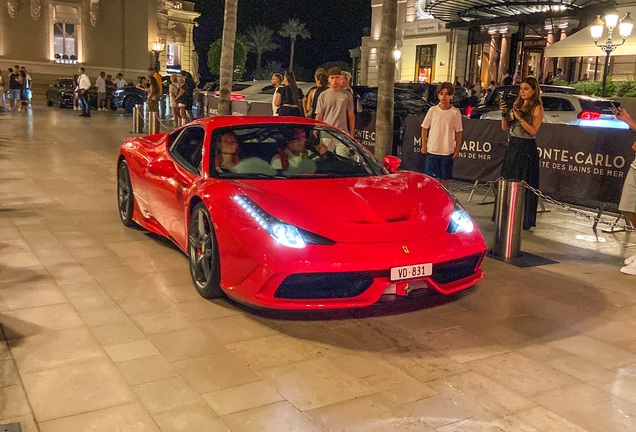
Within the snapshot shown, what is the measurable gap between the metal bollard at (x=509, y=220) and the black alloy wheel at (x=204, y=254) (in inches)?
121

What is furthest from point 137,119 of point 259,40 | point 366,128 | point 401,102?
point 259,40

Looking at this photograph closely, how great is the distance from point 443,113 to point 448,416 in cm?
552

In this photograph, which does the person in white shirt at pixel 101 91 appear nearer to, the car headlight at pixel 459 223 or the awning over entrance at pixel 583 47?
the awning over entrance at pixel 583 47

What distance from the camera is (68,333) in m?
4.50

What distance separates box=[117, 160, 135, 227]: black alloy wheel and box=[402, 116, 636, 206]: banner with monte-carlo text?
558cm

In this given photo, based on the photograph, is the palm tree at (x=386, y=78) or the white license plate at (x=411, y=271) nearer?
the white license plate at (x=411, y=271)

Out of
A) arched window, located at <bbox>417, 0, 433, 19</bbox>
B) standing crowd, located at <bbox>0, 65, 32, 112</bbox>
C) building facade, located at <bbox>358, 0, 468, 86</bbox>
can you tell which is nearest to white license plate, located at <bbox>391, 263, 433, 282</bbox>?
standing crowd, located at <bbox>0, 65, 32, 112</bbox>

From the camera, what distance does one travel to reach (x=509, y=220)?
6.74 metres

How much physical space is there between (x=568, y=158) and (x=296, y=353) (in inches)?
252

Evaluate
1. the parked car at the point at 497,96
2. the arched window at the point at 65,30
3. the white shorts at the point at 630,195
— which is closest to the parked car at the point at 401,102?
the parked car at the point at 497,96

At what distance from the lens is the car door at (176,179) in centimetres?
579

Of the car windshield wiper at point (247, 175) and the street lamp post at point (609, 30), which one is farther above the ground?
the street lamp post at point (609, 30)

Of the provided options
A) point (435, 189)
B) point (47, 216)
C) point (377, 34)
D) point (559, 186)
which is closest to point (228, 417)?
point (435, 189)

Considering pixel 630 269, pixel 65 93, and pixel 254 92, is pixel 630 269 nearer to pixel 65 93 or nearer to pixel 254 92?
pixel 254 92
